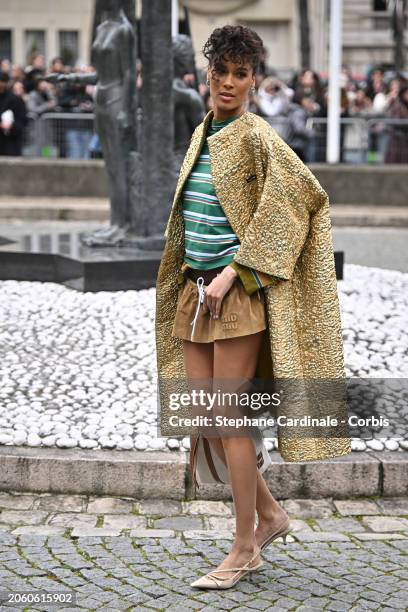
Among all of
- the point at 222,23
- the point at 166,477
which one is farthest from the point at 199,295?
the point at 222,23

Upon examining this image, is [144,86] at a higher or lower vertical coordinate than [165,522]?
higher

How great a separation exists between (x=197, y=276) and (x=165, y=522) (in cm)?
132

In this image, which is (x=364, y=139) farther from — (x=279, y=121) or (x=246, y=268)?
(x=246, y=268)

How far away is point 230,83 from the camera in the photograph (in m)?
4.15

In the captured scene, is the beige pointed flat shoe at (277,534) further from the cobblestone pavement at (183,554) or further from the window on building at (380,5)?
the window on building at (380,5)

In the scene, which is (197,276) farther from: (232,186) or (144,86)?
(144,86)

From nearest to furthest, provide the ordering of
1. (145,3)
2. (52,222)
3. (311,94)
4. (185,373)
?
(185,373)
(145,3)
(52,222)
(311,94)

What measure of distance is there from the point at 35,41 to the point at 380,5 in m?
11.3

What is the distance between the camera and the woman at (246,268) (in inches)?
164

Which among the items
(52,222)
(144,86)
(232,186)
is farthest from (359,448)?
(52,222)

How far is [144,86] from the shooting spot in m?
9.88

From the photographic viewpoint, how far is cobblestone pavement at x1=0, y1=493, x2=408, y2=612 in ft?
14.1

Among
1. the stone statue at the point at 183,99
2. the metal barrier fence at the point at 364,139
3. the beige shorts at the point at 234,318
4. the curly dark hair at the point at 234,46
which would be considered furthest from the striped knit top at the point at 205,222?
the metal barrier fence at the point at 364,139

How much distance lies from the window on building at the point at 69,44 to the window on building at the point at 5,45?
169 cm
